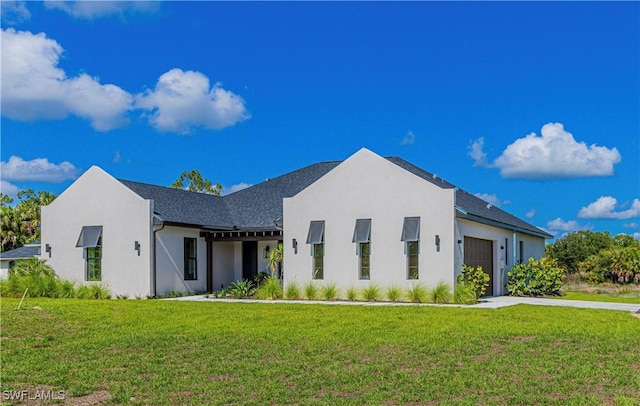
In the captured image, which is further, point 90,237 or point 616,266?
point 616,266

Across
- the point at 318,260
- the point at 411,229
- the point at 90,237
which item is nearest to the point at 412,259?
the point at 411,229

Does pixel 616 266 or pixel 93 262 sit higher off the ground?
pixel 93 262

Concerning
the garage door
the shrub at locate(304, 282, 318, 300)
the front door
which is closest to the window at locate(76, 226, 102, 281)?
the front door

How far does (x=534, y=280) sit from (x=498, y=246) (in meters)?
2.02

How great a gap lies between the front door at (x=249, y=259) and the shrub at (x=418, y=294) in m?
8.95

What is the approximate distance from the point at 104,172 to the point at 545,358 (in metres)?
20.7

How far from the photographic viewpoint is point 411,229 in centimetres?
2358

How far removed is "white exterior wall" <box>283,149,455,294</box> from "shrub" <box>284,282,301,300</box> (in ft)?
0.74

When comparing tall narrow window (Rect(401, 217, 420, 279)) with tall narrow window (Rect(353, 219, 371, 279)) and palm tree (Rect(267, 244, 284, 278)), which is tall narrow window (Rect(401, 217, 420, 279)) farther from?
palm tree (Rect(267, 244, 284, 278))

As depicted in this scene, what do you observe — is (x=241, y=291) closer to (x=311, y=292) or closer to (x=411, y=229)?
(x=311, y=292)

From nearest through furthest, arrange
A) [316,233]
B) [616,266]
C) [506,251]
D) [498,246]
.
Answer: [316,233]
[498,246]
[506,251]
[616,266]

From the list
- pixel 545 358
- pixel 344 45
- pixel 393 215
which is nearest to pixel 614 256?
pixel 393 215

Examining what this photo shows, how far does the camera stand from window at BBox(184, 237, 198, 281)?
27.7m

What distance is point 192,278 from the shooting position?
27.9m
